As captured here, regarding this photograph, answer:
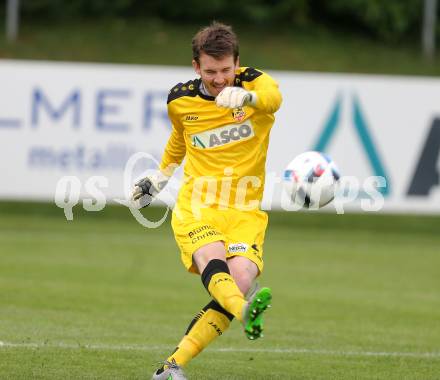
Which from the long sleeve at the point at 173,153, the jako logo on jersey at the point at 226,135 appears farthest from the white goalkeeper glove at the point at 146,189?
the jako logo on jersey at the point at 226,135

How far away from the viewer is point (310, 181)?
7215 mm

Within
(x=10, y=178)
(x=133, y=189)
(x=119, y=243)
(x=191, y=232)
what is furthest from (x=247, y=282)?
(x=10, y=178)

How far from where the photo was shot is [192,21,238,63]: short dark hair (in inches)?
263

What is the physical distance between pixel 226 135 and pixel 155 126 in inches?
473

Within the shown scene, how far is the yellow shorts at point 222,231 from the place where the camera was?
270 inches

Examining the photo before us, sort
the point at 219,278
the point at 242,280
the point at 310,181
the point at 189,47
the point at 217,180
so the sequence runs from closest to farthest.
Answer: the point at 219,278
the point at 242,280
the point at 217,180
the point at 310,181
the point at 189,47

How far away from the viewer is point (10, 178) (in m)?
18.9

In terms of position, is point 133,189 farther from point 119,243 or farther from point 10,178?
point 10,178

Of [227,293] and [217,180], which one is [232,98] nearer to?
[217,180]

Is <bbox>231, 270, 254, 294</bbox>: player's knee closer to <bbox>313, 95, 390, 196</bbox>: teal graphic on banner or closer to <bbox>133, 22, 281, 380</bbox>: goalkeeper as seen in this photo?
<bbox>133, 22, 281, 380</bbox>: goalkeeper

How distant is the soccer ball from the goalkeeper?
0.24 metres

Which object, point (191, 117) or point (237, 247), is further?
point (191, 117)

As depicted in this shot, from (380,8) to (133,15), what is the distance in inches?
269

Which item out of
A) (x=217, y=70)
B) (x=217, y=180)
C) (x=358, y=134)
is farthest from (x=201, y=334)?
(x=358, y=134)
